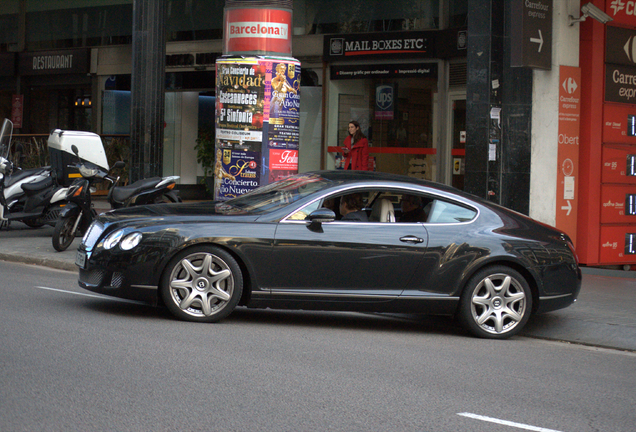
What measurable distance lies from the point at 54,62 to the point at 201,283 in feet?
62.4

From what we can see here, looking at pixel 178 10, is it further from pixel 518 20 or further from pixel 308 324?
pixel 308 324

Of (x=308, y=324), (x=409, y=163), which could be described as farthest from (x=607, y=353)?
(x=409, y=163)

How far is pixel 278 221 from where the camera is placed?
712 cm

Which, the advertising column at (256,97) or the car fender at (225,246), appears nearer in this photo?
the car fender at (225,246)

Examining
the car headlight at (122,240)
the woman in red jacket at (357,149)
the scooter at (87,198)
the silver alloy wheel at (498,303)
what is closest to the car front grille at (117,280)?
the car headlight at (122,240)

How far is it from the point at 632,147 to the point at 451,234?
7007 millimetres

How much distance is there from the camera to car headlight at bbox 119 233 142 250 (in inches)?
270

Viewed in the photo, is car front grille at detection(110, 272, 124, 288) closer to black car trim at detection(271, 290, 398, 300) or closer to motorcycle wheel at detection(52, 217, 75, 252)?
black car trim at detection(271, 290, 398, 300)

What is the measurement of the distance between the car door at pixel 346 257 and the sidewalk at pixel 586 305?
1703 millimetres

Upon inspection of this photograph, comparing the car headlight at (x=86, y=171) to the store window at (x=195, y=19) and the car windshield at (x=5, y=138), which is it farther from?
the store window at (x=195, y=19)

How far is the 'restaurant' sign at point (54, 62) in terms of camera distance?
23.0m

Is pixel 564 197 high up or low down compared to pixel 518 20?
down

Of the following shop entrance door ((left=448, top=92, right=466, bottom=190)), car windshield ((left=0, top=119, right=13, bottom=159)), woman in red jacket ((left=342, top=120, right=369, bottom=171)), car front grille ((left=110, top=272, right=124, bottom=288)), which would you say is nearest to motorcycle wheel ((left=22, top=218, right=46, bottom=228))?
car windshield ((left=0, top=119, right=13, bottom=159))

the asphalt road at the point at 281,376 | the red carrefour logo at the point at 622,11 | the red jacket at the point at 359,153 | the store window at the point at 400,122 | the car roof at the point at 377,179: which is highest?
the red carrefour logo at the point at 622,11
